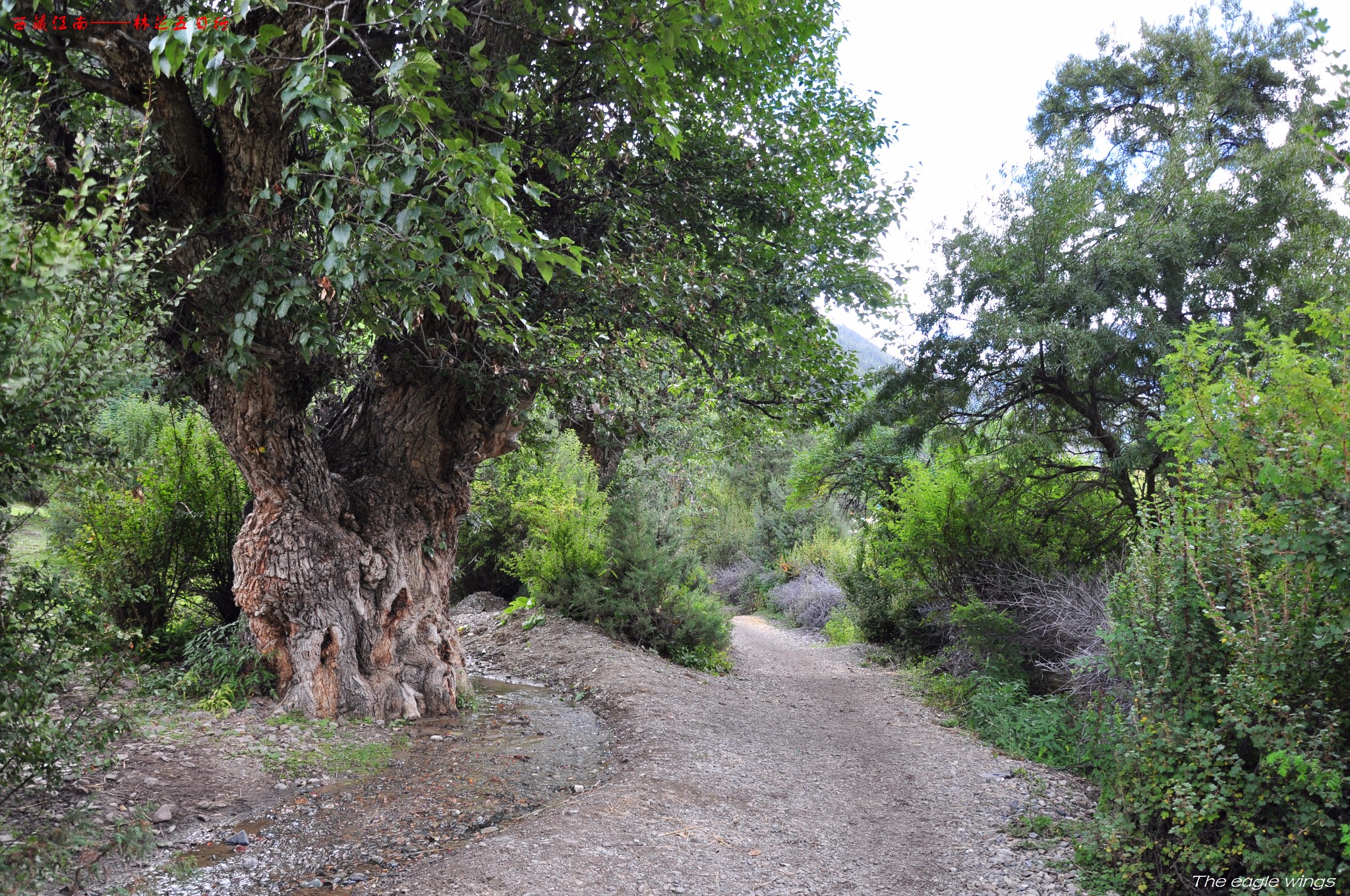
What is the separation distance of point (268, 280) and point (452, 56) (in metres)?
1.62

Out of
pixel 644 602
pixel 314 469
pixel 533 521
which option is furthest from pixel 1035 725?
pixel 533 521

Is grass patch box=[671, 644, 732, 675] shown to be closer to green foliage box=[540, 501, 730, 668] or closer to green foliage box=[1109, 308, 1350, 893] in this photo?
green foliage box=[540, 501, 730, 668]

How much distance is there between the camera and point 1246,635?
3234 millimetres

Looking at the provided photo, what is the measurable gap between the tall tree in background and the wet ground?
5503 millimetres

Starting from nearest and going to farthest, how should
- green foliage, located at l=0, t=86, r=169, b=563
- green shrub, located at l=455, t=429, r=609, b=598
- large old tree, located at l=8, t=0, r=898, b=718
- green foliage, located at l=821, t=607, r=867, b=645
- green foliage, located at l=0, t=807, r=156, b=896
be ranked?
1. green foliage, located at l=0, t=86, r=169, b=563
2. green foliage, located at l=0, t=807, r=156, b=896
3. large old tree, located at l=8, t=0, r=898, b=718
4. green shrub, located at l=455, t=429, r=609, b=598
5. green foliage, located at l=821, t=607, r=867, b=645

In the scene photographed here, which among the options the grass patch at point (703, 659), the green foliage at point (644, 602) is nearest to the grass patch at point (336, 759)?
the green foliage at point (644, 602)

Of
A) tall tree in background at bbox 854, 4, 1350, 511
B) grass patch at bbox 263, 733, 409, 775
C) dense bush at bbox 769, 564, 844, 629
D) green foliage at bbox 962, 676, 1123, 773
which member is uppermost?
tall tree in background at bbox 854, 4, 1350, 511

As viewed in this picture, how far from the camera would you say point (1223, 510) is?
11.7 ft

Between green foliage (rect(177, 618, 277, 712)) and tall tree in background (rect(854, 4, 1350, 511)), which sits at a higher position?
tall tree in background (rect(854, 4, 1350, 511))

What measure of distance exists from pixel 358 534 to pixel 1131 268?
7652 mm

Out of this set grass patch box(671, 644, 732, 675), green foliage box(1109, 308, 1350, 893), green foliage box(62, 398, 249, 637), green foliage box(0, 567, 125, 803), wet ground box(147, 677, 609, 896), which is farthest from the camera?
grass patch box(671, 644, 732, 675)

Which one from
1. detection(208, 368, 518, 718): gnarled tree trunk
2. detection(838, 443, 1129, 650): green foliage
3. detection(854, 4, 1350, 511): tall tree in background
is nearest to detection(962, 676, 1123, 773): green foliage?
detection(838, 443, 1129, 650): green foliage

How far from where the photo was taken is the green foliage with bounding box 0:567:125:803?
245cm

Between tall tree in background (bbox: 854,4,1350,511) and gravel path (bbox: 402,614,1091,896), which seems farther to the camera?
tall tree in background (bbox: 854,4,1350,511)
